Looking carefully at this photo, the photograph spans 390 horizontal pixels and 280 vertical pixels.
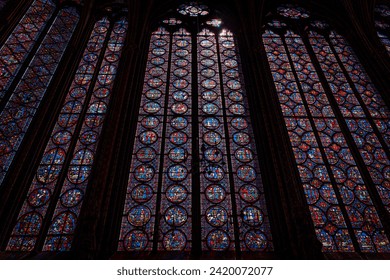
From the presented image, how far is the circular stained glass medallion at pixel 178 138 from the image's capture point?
9712 millimetres

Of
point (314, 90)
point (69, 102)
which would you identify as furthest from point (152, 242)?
point (314, 90)

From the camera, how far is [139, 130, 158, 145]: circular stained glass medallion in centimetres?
969

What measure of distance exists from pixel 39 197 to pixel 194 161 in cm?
366

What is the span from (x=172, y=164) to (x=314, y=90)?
17.3ft

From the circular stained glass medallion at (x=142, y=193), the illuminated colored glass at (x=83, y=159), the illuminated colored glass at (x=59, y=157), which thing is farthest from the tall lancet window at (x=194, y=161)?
the illuminated colored glass at (x=59, y=157)

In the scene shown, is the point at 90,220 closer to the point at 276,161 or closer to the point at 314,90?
the point at 276,161

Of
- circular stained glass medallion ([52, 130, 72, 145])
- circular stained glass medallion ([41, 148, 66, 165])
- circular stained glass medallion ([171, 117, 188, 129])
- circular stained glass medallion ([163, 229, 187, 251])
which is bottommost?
circular stained glass medallion ([163, 229, 187, 251])

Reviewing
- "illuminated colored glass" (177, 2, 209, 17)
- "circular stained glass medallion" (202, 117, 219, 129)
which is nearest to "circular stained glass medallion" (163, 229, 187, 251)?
"circular stained glass medallion" (202, 117, 219, 129)

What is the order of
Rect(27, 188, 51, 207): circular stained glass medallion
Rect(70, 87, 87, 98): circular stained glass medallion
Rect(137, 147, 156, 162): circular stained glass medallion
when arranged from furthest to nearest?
Rect(70, 87, 87, 98): circular stained glass medallion → Rect(137, 147, 156, 162): circular stained glass medallion → Rect(27, 188, 51, 207): circular stained glass medallion

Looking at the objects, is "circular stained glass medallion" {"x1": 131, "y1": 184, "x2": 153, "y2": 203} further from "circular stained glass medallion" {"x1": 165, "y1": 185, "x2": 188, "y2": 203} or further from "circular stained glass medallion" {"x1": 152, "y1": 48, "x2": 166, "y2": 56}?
"circular stained glass medallion" {"x1": 152, "y1": 48, "x2": 166, "y2": 56}

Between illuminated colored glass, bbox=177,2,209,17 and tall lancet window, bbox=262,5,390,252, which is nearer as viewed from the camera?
tall lancet window, bbox=262,5,390,252

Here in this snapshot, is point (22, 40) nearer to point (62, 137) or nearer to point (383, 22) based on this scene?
point (62, 137)

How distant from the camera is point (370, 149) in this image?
387 inches
